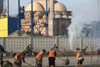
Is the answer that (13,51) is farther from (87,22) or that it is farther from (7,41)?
(87,22)

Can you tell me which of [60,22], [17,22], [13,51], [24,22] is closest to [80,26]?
[13,51]

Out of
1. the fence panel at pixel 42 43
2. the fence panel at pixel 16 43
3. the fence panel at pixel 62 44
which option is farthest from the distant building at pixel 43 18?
the fence panel at pixel 62 44

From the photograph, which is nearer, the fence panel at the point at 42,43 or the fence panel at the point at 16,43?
the fence panel at the point at 16,43

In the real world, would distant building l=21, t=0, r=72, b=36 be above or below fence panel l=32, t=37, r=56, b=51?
above

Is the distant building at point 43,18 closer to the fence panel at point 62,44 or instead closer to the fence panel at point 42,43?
the fence panel at point 42,43

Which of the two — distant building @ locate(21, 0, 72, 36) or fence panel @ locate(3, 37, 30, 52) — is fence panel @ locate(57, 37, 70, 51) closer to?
fence panel @ locate(3, 37, 30, 52)

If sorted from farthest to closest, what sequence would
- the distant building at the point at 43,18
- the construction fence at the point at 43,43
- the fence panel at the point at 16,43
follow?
Answer: the distant building at the point at 43,18 → the construction fence at the point at 43,43 → the fence panel at the point at 16,43

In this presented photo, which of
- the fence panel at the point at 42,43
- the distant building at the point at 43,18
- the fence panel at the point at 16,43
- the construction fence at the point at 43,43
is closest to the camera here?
the fence panel at the point at 16,43

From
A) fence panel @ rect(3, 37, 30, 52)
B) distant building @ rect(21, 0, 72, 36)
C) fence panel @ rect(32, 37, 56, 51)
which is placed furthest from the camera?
distant building @ rect(21, 0, 72, 36)

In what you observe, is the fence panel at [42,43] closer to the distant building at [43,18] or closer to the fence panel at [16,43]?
the fence panel at [16,43]

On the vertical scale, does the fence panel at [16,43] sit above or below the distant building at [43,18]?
below

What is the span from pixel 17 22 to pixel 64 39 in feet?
72.6

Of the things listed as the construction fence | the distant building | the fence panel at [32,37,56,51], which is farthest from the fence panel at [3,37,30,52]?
the distant building

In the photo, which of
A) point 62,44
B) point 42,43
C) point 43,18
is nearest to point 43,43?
point 42,43
